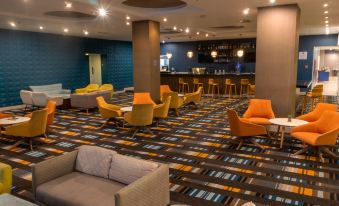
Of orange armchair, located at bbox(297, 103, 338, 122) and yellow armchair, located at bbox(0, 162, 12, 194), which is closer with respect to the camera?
yellow armchair, located at bbox(0, 162, 12, 194)

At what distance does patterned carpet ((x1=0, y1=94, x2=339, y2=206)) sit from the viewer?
3.82m

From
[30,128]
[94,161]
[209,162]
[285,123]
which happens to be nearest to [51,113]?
[30,128]

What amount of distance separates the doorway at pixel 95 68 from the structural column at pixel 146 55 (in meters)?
7.02

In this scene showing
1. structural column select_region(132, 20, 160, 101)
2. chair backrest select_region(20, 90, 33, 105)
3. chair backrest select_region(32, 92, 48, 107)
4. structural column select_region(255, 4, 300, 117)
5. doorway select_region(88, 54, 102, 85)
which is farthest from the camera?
doorway select_region(88, 54, 102, 85)

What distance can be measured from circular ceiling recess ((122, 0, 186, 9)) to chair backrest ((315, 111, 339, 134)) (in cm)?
450

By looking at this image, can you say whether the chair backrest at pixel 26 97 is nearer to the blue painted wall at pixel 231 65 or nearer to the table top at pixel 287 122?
the table top at pixel 287 122

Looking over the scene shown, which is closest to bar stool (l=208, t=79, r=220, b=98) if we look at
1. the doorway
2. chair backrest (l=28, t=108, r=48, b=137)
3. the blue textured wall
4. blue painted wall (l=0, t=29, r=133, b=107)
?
the blue textured wall

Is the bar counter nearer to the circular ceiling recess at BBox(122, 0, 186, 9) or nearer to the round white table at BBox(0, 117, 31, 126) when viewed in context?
the circular ceiling recess at BBox(122, 0, 186, 9)

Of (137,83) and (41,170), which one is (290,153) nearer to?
(41,170)

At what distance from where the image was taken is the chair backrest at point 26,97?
1060 centimetres

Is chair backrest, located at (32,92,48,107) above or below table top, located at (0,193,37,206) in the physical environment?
above

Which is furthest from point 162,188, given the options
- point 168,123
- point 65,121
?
point 65,121

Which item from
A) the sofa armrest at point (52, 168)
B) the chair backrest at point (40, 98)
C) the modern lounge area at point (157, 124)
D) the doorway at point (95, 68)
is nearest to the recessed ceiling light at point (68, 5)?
the modern lounge area at point (157, 124)

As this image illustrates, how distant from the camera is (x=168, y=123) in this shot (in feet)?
27.0
